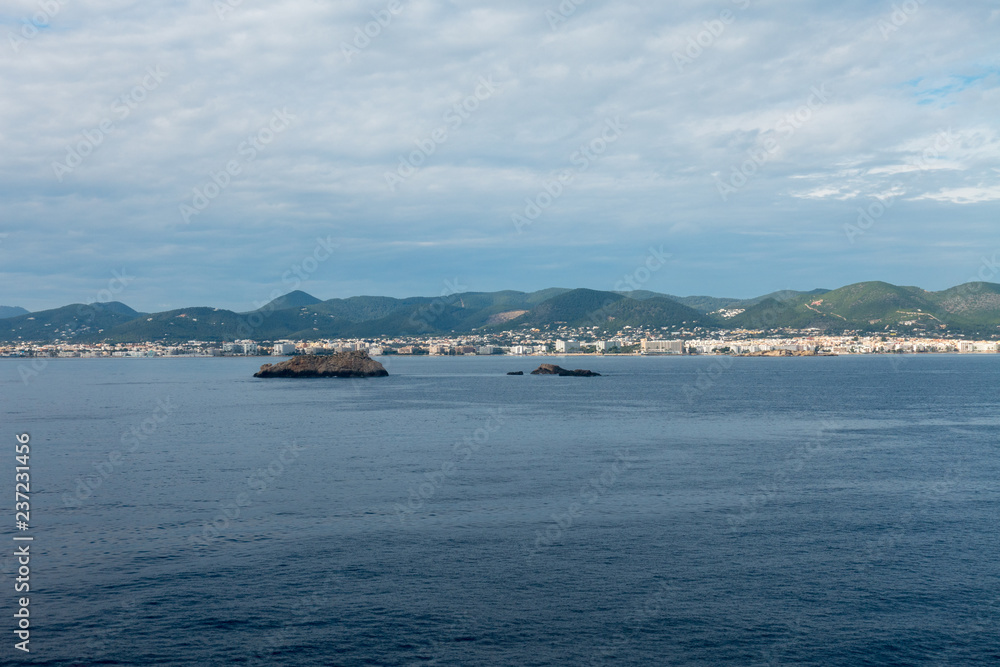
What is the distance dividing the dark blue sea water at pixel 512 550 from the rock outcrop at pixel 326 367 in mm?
111306

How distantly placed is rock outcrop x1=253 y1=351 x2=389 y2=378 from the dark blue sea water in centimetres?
11131

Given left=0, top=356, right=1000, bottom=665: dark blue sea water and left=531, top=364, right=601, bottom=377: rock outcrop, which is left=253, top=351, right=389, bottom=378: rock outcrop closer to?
left=531, top=364, right=601, bottom=377: rock outcrop

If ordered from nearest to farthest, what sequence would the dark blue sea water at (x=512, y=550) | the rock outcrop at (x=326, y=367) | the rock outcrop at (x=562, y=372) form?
the dark blue sea water at (x=512, y=550), the rock outcrop at (x=326, y=367), the rock outcrop at (x=562, y=372)

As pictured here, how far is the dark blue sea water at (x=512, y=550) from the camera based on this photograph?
18.4 meters

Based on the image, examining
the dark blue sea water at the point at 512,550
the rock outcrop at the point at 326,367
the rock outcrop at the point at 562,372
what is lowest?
the rock outcrop at the point at 562,372

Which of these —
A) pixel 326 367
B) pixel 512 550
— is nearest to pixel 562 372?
pixel 326 367

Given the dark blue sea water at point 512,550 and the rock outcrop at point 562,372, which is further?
the rock outcrop at point 562,372

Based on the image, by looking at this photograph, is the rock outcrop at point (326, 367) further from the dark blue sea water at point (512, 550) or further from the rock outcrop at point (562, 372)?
the dark blue sea water at point (512, 550)

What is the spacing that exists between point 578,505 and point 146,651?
19.8m

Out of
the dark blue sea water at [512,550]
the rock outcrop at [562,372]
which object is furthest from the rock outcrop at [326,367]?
the dark blue sea water at [512,550]

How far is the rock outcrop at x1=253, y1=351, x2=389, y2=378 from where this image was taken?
16775 cm

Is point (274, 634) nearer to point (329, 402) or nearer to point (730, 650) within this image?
point (730, 650)

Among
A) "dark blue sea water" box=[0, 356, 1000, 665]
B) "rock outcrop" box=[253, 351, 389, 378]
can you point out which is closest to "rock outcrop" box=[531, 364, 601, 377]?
"rock outcrop" box=[253, 351, 389, 378]

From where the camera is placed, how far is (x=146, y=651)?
17844mm
